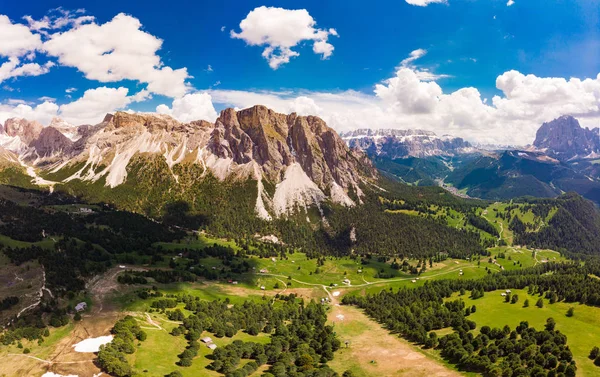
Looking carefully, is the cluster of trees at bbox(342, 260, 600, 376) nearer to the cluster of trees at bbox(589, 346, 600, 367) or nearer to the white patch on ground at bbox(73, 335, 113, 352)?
the cluster of trees at bbox(589, 346, 600, 367)

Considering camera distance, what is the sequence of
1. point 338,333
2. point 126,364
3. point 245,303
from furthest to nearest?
1. point 245,303
2. point 338,333
3. point 126,364

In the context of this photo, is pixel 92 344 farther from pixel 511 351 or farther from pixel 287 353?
pixel 511 351

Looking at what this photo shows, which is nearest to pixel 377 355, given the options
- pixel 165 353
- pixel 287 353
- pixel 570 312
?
pixel 287 353

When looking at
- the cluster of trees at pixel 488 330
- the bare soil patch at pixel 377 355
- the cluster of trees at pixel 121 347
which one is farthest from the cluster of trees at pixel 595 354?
the cluster of trees at pixel 121 347

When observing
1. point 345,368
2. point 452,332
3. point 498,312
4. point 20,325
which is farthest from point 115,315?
point 498,312

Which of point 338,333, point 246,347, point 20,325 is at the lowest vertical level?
point 338,333

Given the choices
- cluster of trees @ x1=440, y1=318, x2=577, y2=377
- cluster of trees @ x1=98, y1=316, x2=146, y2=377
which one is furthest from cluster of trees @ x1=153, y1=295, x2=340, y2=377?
cluster of trees @ x1=440, y1=318, x2=577, y2=377

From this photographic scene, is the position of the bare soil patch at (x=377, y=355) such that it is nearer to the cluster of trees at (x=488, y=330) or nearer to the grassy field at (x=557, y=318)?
the cluster of trees at (x=488, y=330)

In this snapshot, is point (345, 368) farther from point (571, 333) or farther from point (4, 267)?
point (4, 267)
